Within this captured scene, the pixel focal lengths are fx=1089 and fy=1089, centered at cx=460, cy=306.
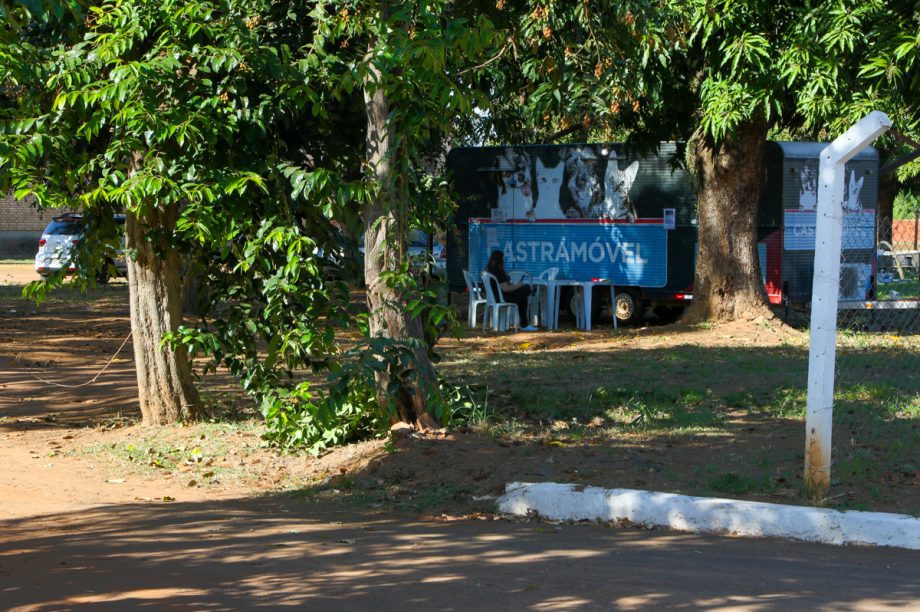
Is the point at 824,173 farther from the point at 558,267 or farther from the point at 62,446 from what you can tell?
the point at 558,267

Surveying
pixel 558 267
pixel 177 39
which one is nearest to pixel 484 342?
pixel 558 267

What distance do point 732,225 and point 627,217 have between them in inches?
97.9

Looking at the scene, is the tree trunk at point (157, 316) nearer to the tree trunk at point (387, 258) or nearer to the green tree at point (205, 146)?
the green tree at point (205, 146)

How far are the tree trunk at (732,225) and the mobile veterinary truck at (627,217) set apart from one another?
0.96 m

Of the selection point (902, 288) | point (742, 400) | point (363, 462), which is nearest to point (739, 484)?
point (363, 462)

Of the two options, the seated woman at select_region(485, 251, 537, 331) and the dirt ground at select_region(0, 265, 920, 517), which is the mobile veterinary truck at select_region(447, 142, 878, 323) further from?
the dirt ground at select_region(0, 265, 920, 517)

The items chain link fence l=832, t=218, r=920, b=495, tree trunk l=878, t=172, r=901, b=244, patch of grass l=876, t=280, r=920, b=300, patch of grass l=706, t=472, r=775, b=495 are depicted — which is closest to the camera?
patch of grass l=706, t=472, r=775, b=495

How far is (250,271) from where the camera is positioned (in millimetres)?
9414

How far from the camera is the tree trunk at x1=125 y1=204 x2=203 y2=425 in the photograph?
31.9ft

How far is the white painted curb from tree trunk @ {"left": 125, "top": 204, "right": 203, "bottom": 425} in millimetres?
4055

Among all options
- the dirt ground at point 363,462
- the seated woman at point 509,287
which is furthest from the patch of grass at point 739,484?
the seated woman at point 509,287

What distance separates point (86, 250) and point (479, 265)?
10.4 metres

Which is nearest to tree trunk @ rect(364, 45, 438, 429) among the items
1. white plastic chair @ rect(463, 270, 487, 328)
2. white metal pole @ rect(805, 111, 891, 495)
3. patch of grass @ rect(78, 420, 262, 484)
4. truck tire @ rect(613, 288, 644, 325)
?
patch of grass @ rect(78, 420, 262, 484)

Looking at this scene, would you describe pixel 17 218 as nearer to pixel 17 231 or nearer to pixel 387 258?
pixel 17 231
